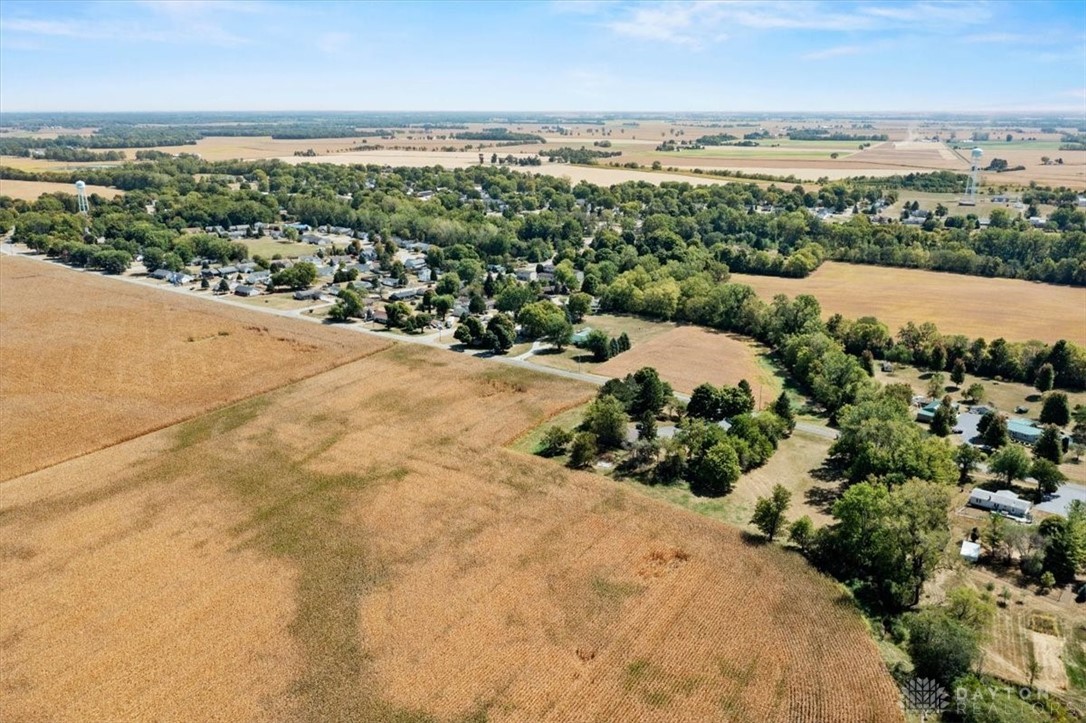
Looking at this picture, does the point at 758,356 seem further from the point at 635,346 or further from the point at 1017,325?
the point at 1017,325

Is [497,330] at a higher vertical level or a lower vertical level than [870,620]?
higher

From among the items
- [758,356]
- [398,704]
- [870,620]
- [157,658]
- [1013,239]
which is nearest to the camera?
[398,704]

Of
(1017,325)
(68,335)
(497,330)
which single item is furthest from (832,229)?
(68,335)

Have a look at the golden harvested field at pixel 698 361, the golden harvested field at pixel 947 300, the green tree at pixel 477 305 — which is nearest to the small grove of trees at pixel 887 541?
the golden harvested field at pixel 698 361

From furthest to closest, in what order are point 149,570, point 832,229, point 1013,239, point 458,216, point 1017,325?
point 458,216 → point 832,229 → point 1013,239 → point 1017,325 → point 149,570

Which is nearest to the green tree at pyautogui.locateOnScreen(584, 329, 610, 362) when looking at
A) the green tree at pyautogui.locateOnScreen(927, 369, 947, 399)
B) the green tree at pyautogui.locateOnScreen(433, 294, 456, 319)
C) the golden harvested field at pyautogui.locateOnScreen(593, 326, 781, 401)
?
the golden harvested field at pyautogui.locateOnScreen(593, 326, 781, 401)

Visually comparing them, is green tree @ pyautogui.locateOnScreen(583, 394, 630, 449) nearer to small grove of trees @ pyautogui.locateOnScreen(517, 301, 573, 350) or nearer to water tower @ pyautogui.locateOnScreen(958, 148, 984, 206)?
small grove of trees @ pyautogui.locateOnScreen(517, 301, 573, 350)

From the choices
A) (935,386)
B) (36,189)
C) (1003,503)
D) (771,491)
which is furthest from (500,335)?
(36,189)

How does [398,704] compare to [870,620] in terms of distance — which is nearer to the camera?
[398,704]
